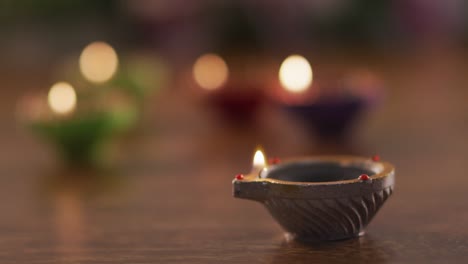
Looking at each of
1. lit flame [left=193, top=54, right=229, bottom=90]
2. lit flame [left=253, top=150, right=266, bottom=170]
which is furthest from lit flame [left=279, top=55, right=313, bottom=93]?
lit flame [left=253, top=150, right=266, bottom=170]

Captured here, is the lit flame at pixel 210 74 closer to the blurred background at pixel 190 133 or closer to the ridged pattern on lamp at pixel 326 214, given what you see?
the blurred background at pixel 190 133

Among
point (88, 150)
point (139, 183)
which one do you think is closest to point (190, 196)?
point (139, 183)

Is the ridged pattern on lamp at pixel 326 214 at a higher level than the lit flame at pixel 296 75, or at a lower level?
lower

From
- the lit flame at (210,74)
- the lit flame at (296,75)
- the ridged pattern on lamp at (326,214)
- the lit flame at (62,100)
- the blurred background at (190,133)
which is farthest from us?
the lit flame at (210,74)

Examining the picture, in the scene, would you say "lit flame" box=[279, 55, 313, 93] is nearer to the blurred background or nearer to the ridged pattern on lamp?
the blurred background

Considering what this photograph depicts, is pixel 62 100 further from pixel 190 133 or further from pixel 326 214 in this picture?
pixel 326 214

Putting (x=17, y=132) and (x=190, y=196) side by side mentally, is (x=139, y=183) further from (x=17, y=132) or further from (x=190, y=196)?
(x=17, y=132)

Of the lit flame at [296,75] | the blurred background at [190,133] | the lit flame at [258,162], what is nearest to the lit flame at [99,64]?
the blurred background at [190,133]
